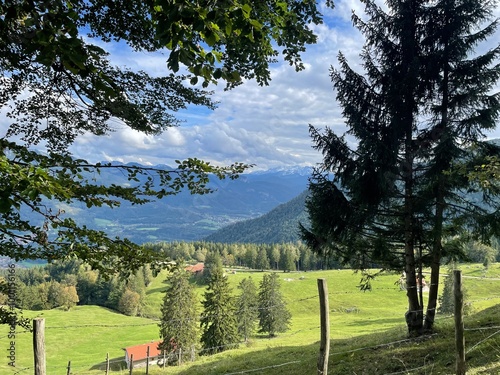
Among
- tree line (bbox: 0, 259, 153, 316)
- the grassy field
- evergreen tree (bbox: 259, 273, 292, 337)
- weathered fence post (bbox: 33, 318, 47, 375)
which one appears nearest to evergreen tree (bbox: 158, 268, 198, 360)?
the grassy field

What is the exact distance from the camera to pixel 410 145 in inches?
429

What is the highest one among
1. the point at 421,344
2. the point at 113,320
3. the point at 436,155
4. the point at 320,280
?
the point at 436,155

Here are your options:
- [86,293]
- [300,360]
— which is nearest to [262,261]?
[86,293]

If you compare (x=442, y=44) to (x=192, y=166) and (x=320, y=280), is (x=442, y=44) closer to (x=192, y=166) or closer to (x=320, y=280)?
(x=320, y=280)

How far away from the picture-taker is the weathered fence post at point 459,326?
5.36 metres

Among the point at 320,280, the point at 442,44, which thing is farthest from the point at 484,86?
the point at 320,280

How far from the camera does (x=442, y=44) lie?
426 inches

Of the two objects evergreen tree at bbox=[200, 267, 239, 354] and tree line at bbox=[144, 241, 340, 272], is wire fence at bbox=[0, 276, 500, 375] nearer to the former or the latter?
evergreen tree at bbox=[200, 267, 239, 354]

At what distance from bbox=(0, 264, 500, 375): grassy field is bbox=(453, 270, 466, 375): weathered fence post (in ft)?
2.43

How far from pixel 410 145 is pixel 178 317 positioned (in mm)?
31609

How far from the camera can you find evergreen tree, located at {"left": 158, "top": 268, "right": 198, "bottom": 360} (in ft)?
111

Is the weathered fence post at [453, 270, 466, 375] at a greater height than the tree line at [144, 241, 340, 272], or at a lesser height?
greater

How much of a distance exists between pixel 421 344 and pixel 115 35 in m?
10.7

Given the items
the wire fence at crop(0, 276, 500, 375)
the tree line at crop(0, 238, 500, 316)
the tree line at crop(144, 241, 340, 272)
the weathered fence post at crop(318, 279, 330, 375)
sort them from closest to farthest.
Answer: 1. the weathered fence post at crop(318, 279, 330, 375)
2. the wire fence at crop(0, 276, 500, 375)
3. the tree line at crop(0, 238, 500, 316)
4. the tree line at crop(144, 241, 340, 272)
